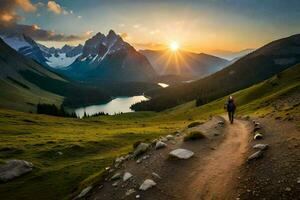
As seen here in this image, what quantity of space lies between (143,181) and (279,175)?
7770 mm

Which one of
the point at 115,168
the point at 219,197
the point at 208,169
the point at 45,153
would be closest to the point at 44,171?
the point at 45,153

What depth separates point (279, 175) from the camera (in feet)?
52.2

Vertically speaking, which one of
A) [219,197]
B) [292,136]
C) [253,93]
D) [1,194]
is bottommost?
[1,194]

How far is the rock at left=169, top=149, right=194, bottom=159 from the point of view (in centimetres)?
2228

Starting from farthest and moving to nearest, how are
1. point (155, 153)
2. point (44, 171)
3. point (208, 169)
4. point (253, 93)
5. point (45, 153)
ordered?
point (253, 93), point (45, 153), point (44, 171), point (155, 153), point (208, 169)

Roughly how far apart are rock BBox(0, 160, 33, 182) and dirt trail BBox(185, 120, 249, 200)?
2295 centimetres

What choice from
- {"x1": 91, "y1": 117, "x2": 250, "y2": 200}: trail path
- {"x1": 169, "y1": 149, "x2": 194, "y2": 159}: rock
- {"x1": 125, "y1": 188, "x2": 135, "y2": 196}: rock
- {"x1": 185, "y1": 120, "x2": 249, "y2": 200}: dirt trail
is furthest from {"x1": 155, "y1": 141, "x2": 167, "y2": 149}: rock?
{"x1": 125, "y1": 188, "x2": 135, "y2": 196}: rock

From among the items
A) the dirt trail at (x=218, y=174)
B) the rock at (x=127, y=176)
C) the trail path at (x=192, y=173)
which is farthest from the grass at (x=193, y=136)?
the rock at (x=127, y=176)

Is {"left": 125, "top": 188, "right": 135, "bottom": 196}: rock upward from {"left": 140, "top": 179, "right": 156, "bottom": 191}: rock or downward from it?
downward

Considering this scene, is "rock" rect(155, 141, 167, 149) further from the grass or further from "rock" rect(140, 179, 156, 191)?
"rock" rect(140, 179, 156, 191)

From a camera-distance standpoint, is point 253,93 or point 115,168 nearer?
point 115,168

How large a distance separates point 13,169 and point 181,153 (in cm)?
2215

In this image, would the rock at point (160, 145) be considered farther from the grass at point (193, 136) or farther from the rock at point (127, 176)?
the rock at point (127, 176)

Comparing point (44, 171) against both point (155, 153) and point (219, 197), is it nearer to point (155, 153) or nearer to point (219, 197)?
point (155, 153)
